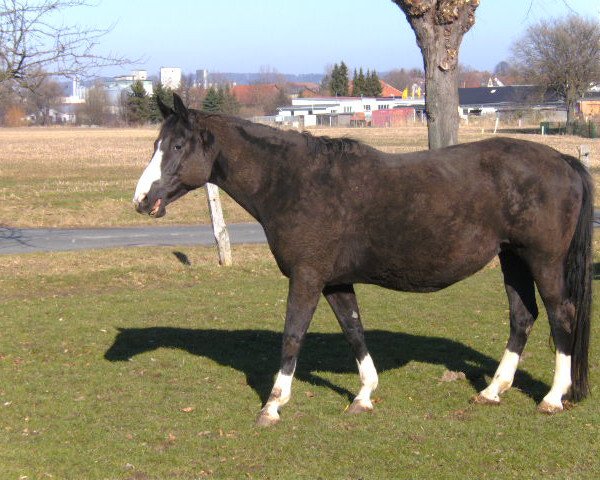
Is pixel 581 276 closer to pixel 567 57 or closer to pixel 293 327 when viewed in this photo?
pixel 293 327

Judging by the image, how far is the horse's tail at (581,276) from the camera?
6.89 meters

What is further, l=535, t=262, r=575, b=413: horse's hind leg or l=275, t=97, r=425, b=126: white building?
l=275, t=97, r=425, b=126: white building

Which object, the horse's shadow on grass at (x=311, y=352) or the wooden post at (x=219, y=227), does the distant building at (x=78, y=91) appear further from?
the horse's shadow on grass at (x=311, y=352)

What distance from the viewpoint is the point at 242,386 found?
7926 millimetres

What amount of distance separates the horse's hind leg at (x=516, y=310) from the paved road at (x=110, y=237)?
38.0 feet

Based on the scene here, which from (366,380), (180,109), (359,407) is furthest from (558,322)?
(180,109)

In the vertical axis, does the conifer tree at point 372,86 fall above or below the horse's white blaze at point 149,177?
above

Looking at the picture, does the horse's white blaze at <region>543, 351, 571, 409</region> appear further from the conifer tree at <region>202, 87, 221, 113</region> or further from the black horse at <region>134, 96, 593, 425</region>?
the conifer tree at <region>202, 87, 221, 113</region>

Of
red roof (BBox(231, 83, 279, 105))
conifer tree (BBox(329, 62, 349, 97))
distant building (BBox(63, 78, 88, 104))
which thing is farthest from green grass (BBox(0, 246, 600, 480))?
conifer tree (BBox(329, 62, 349, 97))

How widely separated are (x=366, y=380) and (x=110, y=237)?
43.5 feet

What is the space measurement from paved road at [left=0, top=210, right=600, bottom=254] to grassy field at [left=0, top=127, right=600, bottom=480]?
8.91ft

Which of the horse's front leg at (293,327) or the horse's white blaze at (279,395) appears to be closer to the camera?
the horse's front leg at (293,327)

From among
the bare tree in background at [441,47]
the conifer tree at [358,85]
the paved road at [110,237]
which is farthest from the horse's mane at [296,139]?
the conifer tree at [358,85]

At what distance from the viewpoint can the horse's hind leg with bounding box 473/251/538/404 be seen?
7340 millimetres
